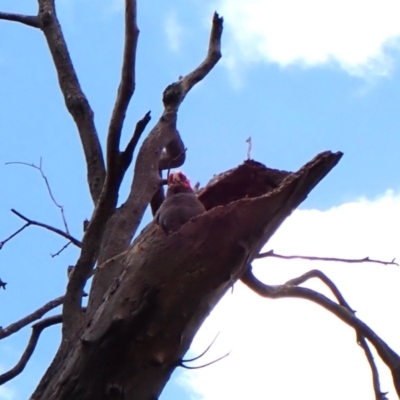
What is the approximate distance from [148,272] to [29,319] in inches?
54.8

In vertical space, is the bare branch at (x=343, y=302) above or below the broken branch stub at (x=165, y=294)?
above

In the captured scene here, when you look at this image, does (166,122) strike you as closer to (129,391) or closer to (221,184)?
(221,184)

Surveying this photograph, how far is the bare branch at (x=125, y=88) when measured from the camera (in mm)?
2178

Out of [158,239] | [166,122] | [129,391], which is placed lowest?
[129,391]

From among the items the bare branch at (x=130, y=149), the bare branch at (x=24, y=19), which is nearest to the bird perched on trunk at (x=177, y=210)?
the bare branch at (x=130, y=149)

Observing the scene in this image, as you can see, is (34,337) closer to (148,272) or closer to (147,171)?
(147,171)

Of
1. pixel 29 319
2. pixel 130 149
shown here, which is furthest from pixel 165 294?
pixel 29 319

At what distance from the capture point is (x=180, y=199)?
7.16 feet

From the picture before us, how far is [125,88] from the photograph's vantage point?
242 centimetres

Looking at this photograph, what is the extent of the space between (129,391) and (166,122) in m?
1.55

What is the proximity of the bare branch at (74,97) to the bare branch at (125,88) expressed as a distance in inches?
17.3

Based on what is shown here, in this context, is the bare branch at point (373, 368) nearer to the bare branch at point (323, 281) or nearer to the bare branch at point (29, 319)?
the bare branch at point (323, 281)

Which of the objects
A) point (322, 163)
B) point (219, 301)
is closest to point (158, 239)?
point (219, 301)

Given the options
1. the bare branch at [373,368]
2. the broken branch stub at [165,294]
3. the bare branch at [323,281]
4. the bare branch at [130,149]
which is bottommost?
the broken branch stub at [165,294]
